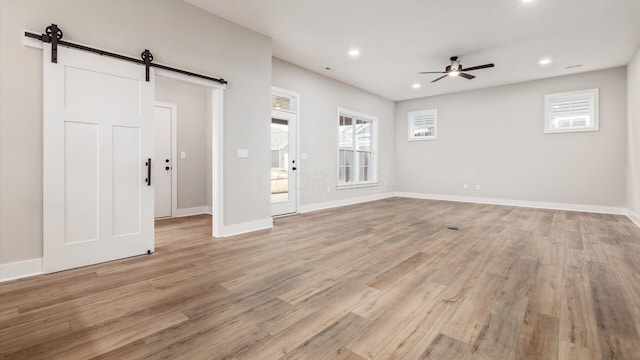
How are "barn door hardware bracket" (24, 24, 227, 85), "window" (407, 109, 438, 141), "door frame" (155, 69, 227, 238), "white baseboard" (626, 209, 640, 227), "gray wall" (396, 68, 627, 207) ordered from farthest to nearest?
"window" (407, 109, 438, 141)
"gray wall" (396, 68, 627, 207)
"white baseboard" (626, 209, 640, 227)
"door frame" (155, 69, 227, 238)
"barn door hardware bracket" (24, 24, 227, 85)

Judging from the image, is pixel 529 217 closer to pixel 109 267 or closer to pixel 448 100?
pixel 448 100

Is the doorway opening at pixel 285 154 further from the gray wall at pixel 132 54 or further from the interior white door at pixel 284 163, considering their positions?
the gray wall at pixel 132 54

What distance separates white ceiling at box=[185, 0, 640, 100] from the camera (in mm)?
3617

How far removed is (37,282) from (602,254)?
5.70 metres

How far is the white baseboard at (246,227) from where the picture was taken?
4016mm

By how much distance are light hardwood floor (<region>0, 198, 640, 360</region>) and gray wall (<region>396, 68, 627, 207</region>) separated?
3.29 metres

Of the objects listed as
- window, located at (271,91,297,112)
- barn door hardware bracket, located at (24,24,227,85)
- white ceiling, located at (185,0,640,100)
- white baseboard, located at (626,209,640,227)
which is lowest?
white baseboard, located at (626,209,640,227)

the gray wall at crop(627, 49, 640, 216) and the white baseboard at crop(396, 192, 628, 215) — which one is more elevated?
the gray wall at crop(627, 49, 640, 216)

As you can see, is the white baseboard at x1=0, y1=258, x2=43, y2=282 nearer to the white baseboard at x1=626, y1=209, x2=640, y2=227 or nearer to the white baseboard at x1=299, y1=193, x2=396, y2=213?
the white baseboard at x1=299, y1=193, x2=396, y2=213

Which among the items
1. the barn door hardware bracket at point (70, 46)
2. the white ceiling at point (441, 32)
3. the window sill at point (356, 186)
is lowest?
the window sill at point (356, 186)

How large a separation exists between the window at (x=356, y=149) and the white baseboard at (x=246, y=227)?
2.80m

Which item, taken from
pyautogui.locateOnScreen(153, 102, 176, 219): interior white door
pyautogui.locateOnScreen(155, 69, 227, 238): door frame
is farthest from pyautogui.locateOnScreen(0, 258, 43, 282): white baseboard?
pyautogui.locateOnScreen(153, 102, 176, 219): interior white door

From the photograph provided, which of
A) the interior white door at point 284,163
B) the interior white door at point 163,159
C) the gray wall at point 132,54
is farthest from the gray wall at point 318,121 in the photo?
the interior white door at point 163,159

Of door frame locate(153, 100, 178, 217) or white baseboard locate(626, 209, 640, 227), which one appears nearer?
white baseboard locate(626, 209, 640, 227)
